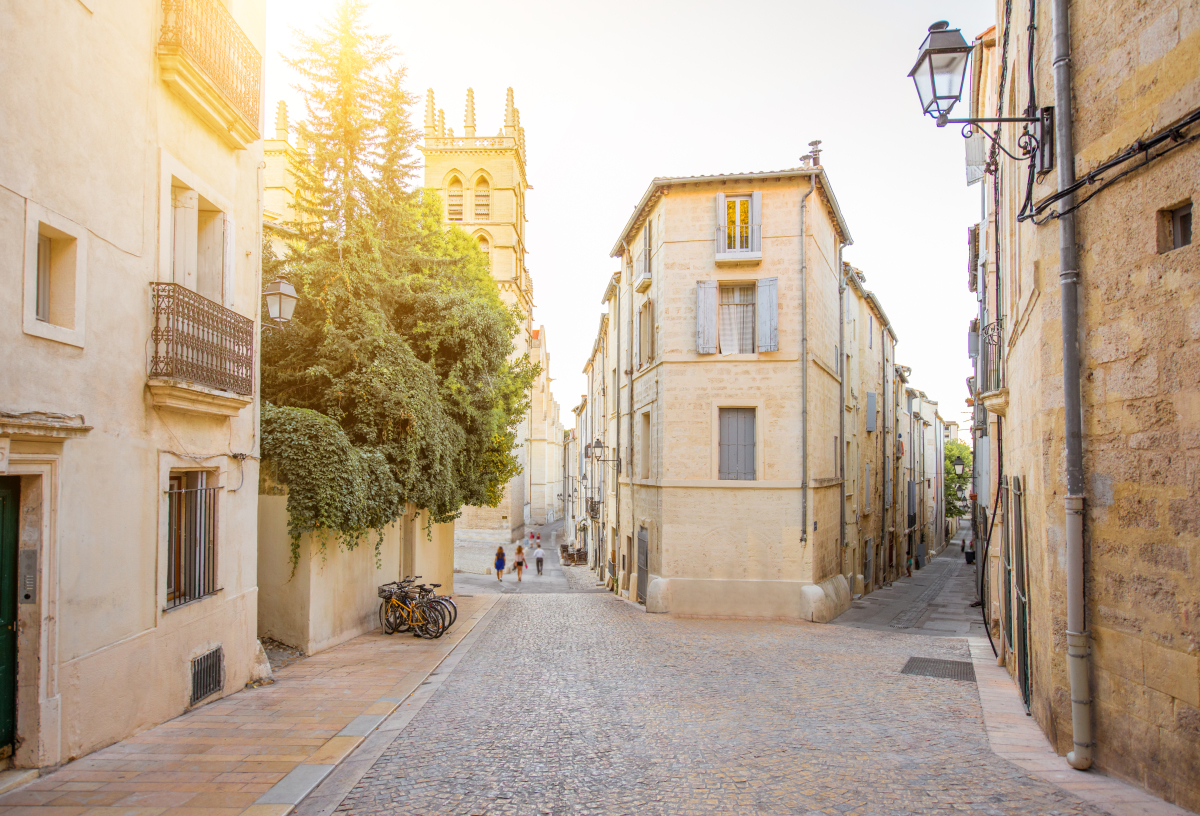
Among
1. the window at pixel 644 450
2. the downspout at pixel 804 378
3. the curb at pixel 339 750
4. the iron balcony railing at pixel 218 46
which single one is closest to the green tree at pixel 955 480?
the window at pixel 644 450

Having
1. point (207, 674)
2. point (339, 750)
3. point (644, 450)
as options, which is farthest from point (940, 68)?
point (644, 450)

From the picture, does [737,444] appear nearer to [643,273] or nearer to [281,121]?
[643,273]

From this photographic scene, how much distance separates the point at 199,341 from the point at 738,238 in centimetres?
1316

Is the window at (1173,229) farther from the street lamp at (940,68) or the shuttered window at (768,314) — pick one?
the shuttered window at (768,314)

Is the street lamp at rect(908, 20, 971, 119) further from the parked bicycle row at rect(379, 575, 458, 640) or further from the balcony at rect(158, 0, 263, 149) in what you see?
the parked bicycle row at rect(379, 575, 458, 640)

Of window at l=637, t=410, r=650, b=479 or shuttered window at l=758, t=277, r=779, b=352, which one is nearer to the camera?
shuttered window at l=758, t=277, r=779, b=352

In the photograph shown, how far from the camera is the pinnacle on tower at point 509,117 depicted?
5053 centimetres

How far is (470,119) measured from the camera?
5047cm

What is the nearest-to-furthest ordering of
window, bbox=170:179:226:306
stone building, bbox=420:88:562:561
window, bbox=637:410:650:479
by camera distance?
window, bbox=170:179:226:306 → window, bbox=637:410:650:479 → stone building, bbox=420:88:562:561

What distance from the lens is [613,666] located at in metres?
11.1

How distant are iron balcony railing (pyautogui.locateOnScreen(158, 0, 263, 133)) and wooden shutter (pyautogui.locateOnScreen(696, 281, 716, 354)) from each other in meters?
10.9

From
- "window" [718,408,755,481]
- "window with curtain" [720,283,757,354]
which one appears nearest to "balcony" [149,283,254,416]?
"window" [718,408,755,481]

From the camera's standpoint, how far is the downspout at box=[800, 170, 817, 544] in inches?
689

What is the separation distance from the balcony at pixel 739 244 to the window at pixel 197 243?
11.8m
